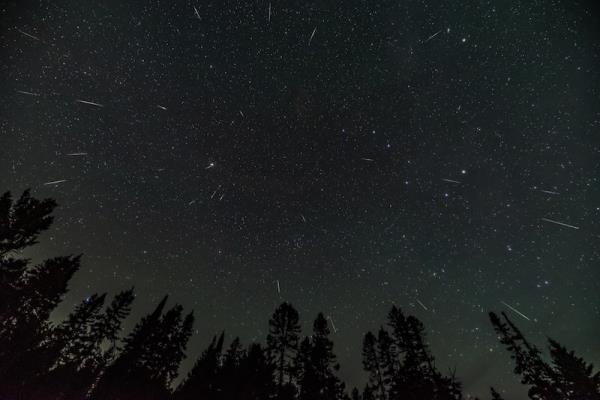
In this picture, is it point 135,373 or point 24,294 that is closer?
point 24,294

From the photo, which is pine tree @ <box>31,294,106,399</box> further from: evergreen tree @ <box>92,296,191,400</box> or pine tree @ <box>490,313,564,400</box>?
pine tree @ <box>490,313,564,400</box>

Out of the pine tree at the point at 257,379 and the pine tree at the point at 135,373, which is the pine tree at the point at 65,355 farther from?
the pine tree at the point at 257,379

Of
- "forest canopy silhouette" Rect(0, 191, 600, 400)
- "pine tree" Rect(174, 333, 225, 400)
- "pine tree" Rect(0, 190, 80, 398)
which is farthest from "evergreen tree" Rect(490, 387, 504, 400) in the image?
"pine tree" Rect(0, 190, 80, 398)

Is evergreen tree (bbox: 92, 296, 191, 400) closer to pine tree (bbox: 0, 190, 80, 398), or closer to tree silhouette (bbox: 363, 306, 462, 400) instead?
pine tree (bbox: 0, 190, 80, 398)

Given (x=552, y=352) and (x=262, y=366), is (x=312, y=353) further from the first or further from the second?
(x=552, y=352)

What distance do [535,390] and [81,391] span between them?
46.8m

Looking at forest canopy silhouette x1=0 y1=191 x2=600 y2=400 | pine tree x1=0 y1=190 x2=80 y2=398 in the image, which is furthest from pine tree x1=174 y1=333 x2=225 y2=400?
pine tree x1=0 y1=190 x2=80 y2=398

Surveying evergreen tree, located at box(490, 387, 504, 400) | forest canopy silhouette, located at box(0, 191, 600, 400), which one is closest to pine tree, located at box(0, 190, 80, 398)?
forest canopy silhouette, located at box(0, 191, 600, 400)

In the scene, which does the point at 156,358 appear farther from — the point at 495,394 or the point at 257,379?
the point at 495,394

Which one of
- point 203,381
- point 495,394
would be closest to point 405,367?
point 495,394

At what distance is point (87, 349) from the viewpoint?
33.1 m

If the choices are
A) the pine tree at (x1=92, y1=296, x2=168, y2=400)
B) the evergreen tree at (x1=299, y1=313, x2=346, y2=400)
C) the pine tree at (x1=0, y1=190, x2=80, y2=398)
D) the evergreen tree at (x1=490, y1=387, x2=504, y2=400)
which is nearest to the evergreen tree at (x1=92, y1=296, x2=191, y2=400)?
the pine tree at (x1=92, y1=296, x2=168, y2=400)

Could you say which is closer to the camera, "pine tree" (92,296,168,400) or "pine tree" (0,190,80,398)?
"pine tree" (0,190,80,398)

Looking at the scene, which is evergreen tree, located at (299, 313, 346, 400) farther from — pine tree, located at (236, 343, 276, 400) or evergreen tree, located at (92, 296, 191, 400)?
evergreen tree, located at (92, 296, 191, 400)
